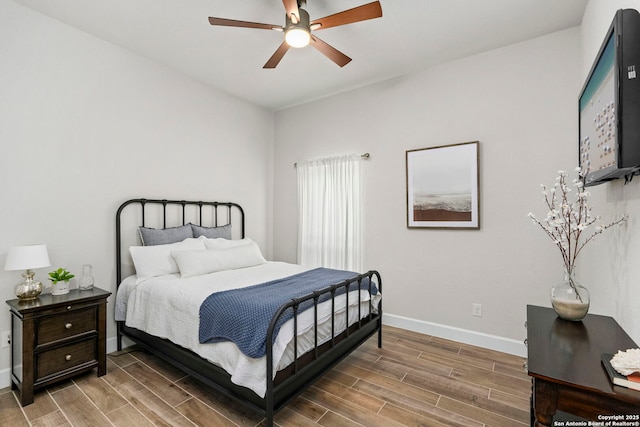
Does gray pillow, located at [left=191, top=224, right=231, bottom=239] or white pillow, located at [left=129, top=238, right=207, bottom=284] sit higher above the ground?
gray pillow, located at [left=191, top=224, right=231, bottom=239]

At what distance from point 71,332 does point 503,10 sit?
4253 millimetres

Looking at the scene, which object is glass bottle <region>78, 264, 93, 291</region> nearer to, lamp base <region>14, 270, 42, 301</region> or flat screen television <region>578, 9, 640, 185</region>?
lamp base <region>14, 270, 42, 301</region>

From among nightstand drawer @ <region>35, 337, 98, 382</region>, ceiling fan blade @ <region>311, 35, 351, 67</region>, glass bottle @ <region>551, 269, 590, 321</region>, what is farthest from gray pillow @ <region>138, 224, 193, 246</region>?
glass bottle @ <region>551, 269, 590, 321</region>

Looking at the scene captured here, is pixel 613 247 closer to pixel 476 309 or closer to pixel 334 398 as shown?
pixel 476 309

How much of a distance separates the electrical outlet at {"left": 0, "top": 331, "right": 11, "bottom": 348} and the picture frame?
373 centimetres

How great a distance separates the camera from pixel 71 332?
235 cm

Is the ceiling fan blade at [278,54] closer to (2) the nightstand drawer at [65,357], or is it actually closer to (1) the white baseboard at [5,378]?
(2) the nightstand drawer at [65,357]

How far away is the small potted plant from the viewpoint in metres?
2.43

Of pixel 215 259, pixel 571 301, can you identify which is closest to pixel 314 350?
pixel 215 259

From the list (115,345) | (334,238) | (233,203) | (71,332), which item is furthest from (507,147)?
(115,345)

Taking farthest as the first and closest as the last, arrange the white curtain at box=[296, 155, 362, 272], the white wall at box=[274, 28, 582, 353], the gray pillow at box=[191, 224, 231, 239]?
the white curtain at box=[296, 155, 362, 272] → the gray pillow at box=[191, 224, 231, 239] → the white wall at box=[274, 28, 582, 353]

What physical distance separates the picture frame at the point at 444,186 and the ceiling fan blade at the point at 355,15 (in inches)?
67.2

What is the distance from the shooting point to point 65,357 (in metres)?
2.33

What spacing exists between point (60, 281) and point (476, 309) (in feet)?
12.4
